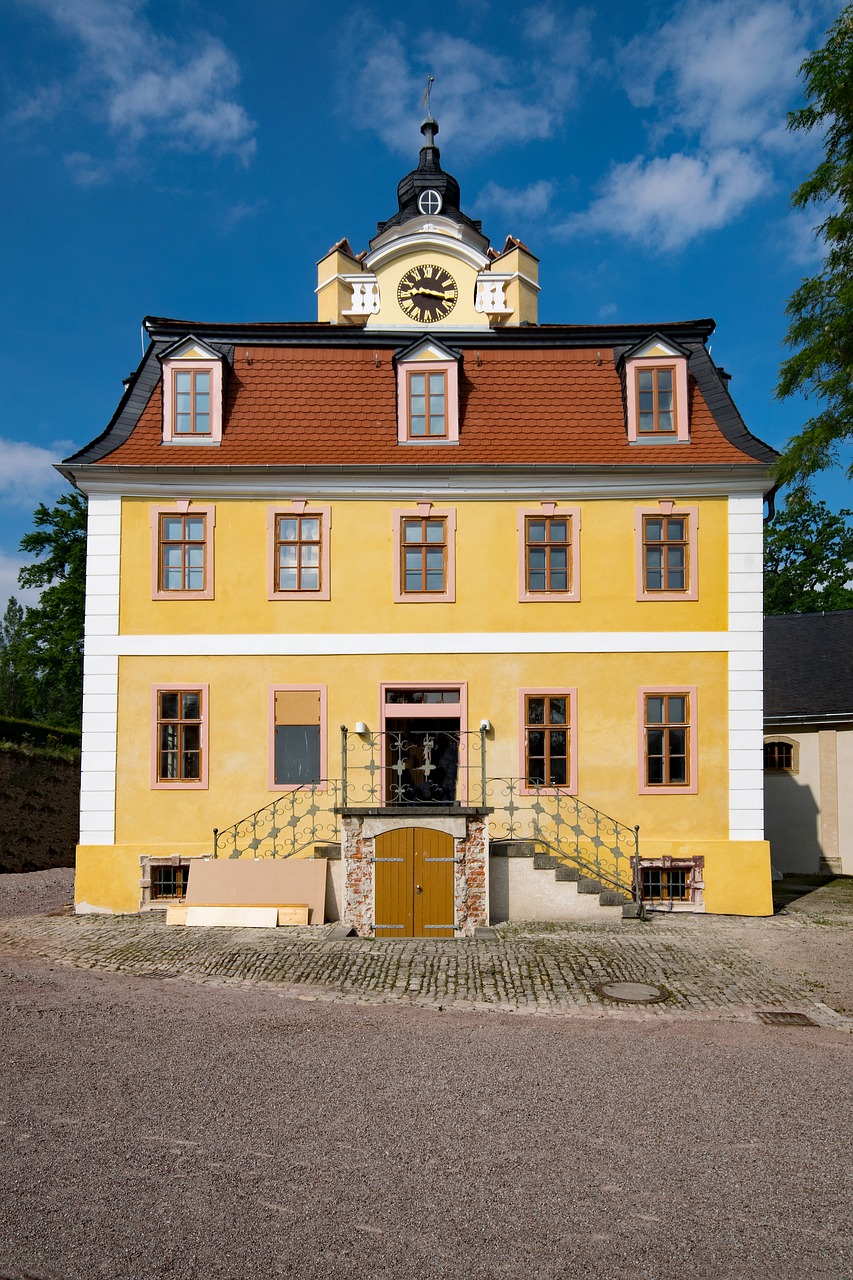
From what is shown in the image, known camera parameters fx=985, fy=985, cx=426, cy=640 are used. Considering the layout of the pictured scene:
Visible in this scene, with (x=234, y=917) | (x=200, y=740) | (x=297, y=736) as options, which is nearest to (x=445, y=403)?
(x=297, y=736)

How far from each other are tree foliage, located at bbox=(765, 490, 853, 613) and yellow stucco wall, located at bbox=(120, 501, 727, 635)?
32.4 m

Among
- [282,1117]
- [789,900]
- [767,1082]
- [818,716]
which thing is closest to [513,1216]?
[282,1117]

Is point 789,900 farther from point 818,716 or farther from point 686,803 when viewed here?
point 818,716

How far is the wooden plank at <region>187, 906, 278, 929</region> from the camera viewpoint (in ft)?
49.0

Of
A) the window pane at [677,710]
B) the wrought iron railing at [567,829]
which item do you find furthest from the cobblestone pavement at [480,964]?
the window pane at [677,710]

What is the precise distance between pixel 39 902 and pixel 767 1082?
14.6 meters

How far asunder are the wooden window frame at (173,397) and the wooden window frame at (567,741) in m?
7.14

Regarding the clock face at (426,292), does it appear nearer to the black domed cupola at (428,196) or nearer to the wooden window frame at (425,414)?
the black domed cupola at (428,196)

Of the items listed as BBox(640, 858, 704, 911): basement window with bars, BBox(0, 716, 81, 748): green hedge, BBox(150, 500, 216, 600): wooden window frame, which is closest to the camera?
BBox(640, 858, 704, 911): basement window with bars

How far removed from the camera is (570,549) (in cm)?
1709

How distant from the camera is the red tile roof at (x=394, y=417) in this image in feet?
56.1

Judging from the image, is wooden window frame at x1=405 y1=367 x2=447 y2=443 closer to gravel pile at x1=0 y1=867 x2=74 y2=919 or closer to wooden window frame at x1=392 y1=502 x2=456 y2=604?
wooden window frame at x1=392 y1=502 x2=456 y2=604

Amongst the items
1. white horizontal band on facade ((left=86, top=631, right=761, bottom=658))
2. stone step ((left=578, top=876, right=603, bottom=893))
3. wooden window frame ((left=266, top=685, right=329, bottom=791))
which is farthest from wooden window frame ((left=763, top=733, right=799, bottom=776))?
wooden window frame ((left=266, top=685, right=329, bottom=791))

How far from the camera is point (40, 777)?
88.9 ft
